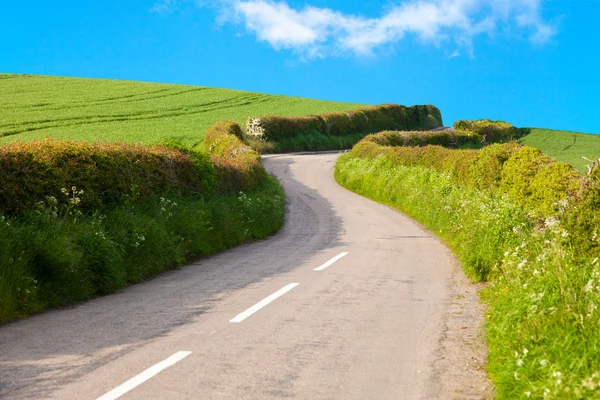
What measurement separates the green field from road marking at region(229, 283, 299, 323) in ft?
115

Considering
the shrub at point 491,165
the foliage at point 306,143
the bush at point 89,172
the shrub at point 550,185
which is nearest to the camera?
the bush at point 89,172

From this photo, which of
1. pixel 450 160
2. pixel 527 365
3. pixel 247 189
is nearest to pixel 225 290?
pixel 527 365

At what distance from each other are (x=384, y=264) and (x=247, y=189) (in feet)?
33.2

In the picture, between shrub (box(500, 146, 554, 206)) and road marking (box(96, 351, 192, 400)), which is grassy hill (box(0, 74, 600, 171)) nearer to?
shrub (box(500, 146, 554, 206))

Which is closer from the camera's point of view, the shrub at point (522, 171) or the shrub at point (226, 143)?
the shrub at point (522, 171)

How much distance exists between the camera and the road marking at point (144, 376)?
541 centimetres

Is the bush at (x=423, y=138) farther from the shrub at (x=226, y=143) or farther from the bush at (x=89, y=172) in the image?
the bush at (x=89, y=172)

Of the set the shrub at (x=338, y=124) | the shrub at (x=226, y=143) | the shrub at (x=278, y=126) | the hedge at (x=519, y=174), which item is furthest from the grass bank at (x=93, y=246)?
the shrub at (x=338, y=124)


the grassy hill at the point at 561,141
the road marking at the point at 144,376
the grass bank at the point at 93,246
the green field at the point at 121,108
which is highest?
the green field at the point at 121,108

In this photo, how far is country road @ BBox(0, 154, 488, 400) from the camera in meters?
5.77

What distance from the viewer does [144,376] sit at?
19.3 ft

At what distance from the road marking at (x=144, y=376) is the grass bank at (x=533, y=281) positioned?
11.0ft

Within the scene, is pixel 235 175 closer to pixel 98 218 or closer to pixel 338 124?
pixel 98 218

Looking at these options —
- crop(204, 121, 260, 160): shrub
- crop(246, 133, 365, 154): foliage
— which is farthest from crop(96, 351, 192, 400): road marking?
crop(246, 133, 365, 154): foliage
